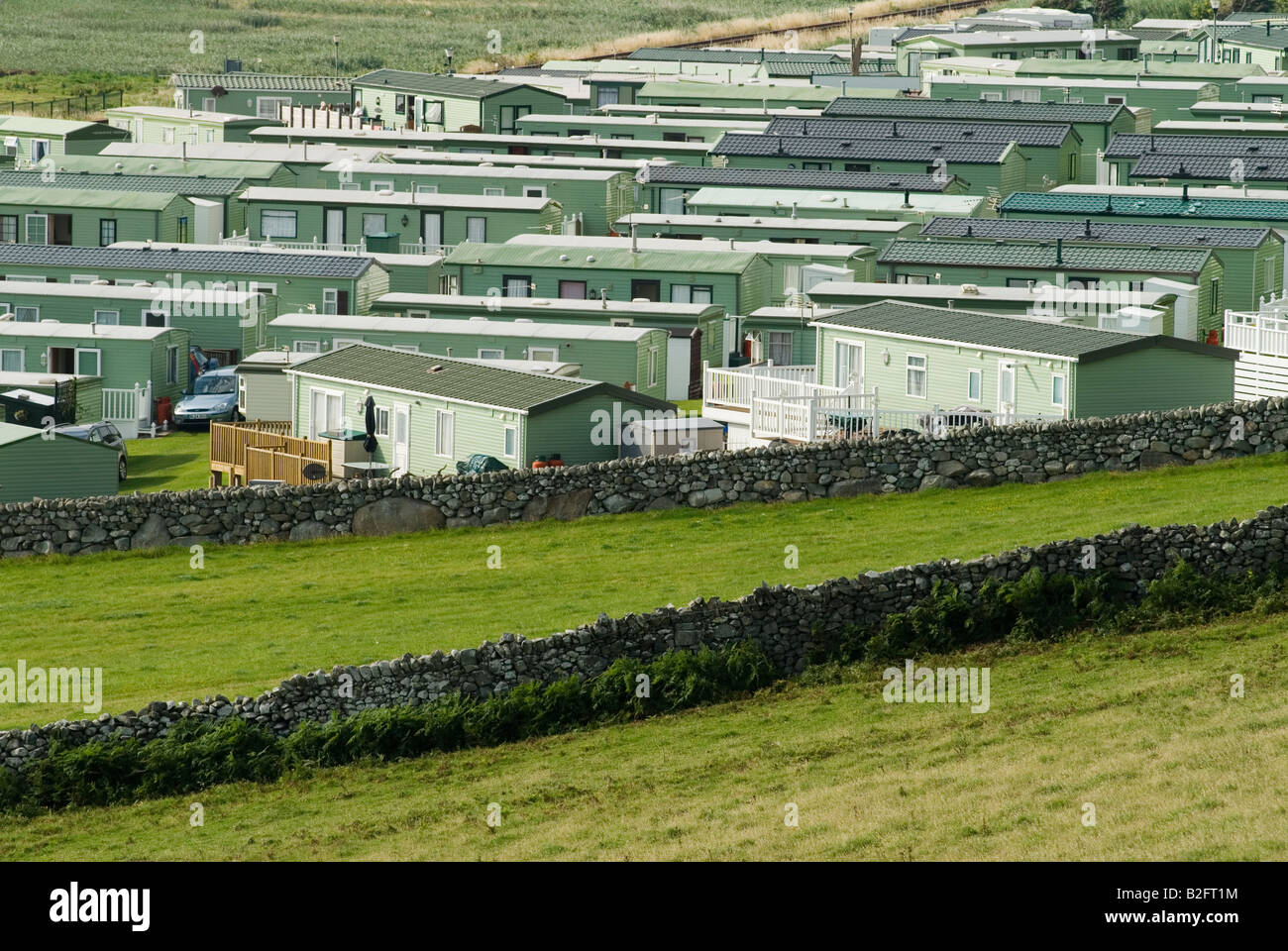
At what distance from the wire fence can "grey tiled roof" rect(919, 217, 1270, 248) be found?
6359 centimetres

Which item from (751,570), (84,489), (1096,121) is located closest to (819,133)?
(1096,121)

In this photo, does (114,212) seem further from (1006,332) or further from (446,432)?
(1006,332)

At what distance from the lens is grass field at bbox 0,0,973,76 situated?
13862 centimetres

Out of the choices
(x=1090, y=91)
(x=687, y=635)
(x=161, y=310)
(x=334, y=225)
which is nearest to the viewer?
(x=687, y=635)

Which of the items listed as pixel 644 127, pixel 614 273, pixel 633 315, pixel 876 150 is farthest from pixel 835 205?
pixel 644 127

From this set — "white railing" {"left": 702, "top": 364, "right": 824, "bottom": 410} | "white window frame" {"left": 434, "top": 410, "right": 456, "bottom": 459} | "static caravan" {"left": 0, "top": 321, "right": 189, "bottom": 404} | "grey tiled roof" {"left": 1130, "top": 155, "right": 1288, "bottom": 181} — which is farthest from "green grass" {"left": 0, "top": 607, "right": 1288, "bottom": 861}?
"grey tiled roof" {"left": 1130, "top": 155, "right": 1288, "bottom": 181}

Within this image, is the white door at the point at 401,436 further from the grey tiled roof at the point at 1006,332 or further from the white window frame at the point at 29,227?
the white window frame at the point at 29,227

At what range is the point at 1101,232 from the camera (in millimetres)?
62156

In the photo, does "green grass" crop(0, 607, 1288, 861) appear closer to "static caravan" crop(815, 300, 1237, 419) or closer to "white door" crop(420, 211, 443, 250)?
"static caravan" crop(815, 300, 1237, 419)

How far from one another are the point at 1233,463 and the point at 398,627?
15.7 metres

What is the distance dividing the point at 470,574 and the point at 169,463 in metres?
16.6

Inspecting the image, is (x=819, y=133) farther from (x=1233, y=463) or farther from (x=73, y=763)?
(x=73, y=763)

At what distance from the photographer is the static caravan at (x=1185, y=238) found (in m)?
58.7

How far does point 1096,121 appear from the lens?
8894 cm
